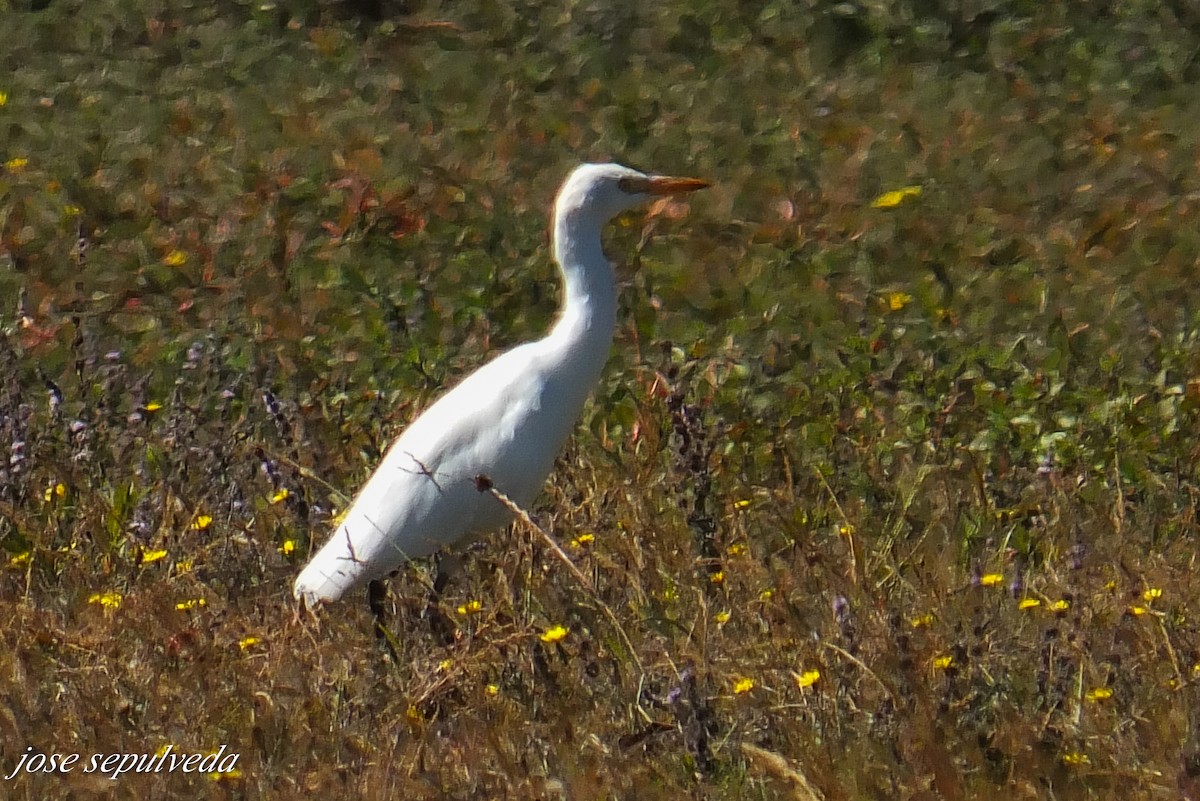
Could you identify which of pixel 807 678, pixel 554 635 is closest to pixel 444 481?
pixel 554 635

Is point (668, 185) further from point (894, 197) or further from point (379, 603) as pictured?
point (894, 197)

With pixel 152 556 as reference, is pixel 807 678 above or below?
above

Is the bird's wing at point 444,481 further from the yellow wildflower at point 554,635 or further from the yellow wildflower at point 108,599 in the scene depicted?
the yellow wildflower at point 554,635

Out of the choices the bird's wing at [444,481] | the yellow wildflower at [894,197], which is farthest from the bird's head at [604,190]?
the yellow wildflower at [894,197]

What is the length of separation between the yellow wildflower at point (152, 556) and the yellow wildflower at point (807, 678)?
4.95 feet

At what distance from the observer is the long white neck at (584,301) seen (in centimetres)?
→ 459

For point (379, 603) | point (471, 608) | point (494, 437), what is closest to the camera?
point (471, 608)

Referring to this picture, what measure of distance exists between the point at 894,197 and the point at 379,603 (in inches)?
132

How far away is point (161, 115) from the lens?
Answer: 8.26m

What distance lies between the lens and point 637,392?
5660 mm

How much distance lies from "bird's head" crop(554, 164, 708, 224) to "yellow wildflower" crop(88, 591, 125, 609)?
4.28 ft

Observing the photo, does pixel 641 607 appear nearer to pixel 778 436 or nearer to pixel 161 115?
pixel 778 436

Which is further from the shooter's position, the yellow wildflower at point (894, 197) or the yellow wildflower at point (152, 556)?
the yellow wildflower at point (894, 197)

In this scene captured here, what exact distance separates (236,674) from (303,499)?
958 mm
